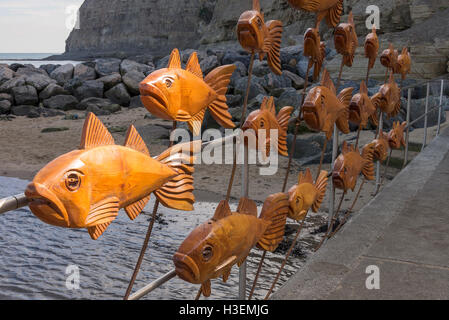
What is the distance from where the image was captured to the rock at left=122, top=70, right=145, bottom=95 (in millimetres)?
16422

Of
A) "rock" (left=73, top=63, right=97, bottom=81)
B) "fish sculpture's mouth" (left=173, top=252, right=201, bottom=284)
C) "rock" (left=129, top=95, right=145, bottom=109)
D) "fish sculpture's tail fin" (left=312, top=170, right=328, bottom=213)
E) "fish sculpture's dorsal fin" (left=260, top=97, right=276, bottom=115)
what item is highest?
"fish sculpture's dorsal fin" (left=260, top=97, right=276, bottom=115)

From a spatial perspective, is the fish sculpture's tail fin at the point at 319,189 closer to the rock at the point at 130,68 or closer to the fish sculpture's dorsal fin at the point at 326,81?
the fish sculpture's dorsal fin at the point at 326,81

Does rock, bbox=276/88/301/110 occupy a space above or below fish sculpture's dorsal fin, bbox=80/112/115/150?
below

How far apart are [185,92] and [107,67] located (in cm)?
1777

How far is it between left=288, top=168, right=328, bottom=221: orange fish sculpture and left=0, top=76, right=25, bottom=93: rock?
15.9 meters

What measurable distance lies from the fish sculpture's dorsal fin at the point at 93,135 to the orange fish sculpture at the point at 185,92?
5.7 inches

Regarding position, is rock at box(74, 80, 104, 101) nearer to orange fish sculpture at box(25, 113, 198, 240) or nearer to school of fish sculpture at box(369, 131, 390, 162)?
school of fish sculpture at box(369, 131, 390, 162)

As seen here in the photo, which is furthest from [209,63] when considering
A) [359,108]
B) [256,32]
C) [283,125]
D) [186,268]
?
[186,268]

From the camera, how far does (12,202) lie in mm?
883

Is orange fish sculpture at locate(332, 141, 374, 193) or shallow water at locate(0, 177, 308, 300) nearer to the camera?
orange fish sculpture at locate(332, 141, 374, 193)

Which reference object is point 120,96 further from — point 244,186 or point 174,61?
point 174,61

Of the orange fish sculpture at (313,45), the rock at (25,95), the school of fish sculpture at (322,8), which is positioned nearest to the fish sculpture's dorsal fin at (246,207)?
the orange fish sculpture at (313,45)

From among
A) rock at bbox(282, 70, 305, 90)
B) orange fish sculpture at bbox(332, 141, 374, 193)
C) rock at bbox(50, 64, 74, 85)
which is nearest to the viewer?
orange fish sculpture at bbox(332, 141, 374, 193)

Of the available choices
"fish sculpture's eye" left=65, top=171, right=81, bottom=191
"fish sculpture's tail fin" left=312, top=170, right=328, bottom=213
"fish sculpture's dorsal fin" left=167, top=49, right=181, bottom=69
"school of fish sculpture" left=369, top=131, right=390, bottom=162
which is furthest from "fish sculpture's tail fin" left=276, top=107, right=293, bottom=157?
"school of fish sculpture" left=369, top=131, right=390, bottom=162
